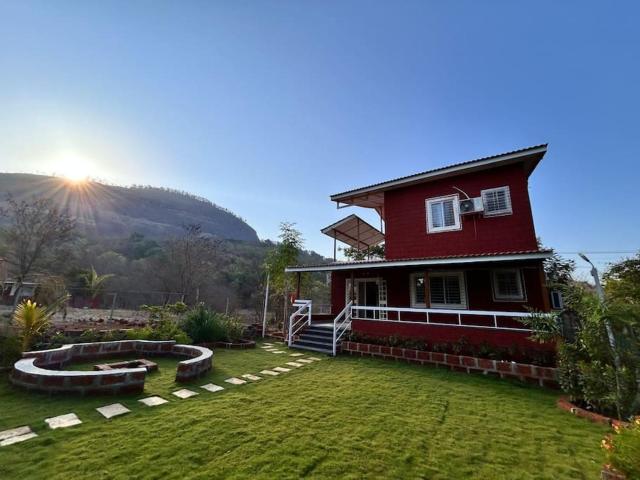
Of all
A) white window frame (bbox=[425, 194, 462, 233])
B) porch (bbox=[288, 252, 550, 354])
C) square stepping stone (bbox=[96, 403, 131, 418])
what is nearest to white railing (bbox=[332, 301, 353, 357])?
porch (bbox=[288, 252, 550, 354])

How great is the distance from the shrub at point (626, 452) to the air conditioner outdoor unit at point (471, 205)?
25.9ft

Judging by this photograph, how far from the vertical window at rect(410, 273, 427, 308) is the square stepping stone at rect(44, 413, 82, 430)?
978 cm

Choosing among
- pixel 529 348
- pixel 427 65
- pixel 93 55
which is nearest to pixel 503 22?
pixel 427 65

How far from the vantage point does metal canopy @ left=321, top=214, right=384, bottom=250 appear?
13.5 metres

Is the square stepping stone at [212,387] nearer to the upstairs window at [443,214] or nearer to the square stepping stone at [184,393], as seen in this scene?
the square stepping stone at [184,393]

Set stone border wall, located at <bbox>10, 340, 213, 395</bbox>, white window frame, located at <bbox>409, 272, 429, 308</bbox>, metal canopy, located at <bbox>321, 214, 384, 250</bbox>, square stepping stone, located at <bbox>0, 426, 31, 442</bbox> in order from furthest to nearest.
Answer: metal canopy, located at <bbox>321, 214, 384, 250</bbox> < white window frame, located at <bbox>409, 272, 429, 308</bbox> < stone border wall, located at <bbox>10, 340, 213, 395</bbox> < square stepping stone, located at <bbox>0, 426, 31, 442</bbox>

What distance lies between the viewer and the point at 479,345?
759 cm

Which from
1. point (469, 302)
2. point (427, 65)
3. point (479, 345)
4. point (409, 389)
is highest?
point (427, 65)

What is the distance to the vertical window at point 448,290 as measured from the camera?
9.96 meters

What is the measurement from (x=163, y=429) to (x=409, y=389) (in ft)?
14.7

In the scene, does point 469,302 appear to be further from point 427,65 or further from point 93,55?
point 93,55

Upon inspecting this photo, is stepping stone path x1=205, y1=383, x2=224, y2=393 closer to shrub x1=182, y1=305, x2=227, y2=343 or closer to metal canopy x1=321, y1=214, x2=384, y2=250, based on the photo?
shrub x1=182, y1=305, x2=227, y2=343

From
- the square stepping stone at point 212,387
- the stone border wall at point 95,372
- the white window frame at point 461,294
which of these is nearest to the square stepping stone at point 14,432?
the stone border wall at point 95,372

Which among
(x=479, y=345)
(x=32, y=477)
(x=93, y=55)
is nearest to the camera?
(x=32, y=477)
